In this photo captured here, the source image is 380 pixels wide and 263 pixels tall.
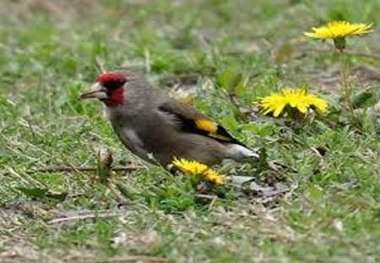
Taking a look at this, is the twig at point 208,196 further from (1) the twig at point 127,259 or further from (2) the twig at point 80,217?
(1) the twig at point 127,259

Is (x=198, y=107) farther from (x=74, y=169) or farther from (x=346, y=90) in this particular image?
(x=74, y=169)

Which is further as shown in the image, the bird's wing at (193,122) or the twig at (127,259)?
the bird's wing at (193,122)

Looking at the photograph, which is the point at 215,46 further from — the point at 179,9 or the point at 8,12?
the point at 8,12

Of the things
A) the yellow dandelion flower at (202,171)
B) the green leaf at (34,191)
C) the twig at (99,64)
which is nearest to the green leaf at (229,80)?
the twig at (99,64)

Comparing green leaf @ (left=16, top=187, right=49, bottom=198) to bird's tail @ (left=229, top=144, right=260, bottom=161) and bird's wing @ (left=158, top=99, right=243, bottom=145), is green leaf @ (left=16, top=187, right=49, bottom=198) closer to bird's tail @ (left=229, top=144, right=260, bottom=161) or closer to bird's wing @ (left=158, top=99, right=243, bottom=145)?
bird's wing @ (left=158, top=99, right=243, bottom=145)

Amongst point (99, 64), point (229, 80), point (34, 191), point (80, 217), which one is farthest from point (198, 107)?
point (80, 217)

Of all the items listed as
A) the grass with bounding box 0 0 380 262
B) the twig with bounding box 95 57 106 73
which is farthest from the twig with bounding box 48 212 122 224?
the twig with bounding box 95 57 106 73

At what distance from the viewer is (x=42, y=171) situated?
641cm

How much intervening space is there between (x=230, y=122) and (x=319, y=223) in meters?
1.78

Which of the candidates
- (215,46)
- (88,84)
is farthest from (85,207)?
(215,46)

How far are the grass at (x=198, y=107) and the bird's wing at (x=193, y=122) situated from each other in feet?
0.74

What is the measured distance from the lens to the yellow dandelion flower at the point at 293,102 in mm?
6574

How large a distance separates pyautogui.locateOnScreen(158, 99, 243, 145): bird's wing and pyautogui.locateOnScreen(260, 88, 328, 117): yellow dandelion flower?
0.36 meters

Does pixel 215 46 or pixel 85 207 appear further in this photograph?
pixel 215 46
